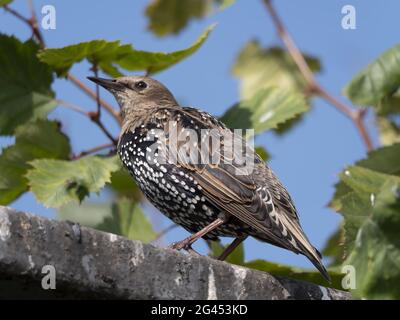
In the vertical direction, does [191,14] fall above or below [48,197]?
above

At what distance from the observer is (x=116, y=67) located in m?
6.85

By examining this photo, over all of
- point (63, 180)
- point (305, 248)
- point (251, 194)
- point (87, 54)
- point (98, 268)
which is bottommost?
point (305, 248)

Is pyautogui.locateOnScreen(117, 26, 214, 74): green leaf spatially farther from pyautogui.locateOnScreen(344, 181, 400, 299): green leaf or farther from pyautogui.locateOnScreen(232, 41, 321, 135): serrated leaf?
pyautogui.locateOnScreen(344, 181, 400, 299): green leaf

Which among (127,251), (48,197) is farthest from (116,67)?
(127,251)

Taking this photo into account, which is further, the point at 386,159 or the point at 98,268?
the point at 386,159

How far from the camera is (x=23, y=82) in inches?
276

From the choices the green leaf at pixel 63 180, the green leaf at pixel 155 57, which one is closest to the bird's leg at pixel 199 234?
the green leaf at pixel 63 180

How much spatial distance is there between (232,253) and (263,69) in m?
2.53

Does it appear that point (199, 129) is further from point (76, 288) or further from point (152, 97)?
point (76, 288)

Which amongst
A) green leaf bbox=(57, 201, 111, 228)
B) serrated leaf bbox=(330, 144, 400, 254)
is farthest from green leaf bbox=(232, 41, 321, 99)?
serrated leaf bbox=(330, 144, 400, 254)

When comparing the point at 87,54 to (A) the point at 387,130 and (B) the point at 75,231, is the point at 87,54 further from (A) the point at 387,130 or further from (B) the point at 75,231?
(B) the point at 75,231

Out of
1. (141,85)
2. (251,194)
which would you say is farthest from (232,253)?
(141,85)

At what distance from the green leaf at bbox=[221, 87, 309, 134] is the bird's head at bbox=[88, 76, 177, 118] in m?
1.03
